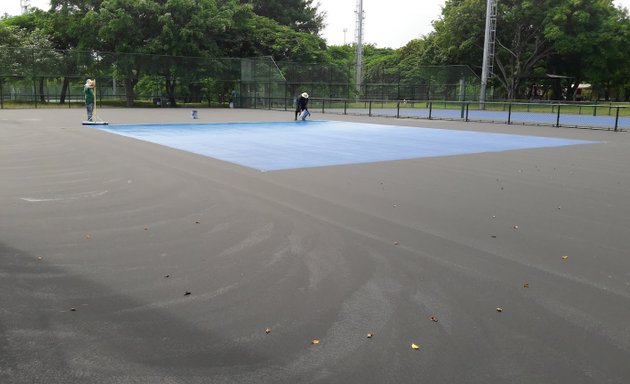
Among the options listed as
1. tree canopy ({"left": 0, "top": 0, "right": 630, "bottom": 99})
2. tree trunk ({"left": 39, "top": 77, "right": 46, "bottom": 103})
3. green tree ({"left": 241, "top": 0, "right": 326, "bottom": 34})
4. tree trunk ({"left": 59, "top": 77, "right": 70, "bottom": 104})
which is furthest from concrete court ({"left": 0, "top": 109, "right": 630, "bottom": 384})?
green tree ({"left": 241, "top": 0, "right": 326, "bottom": 34})

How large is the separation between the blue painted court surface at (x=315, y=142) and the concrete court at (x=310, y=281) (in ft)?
10.8

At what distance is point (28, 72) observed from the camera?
1309 inches

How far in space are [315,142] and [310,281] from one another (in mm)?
11170

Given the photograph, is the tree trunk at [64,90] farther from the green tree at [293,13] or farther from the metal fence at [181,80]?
the green tree at [293,13]

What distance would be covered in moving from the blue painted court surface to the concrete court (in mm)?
3277

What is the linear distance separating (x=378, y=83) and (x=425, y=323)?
42.4m

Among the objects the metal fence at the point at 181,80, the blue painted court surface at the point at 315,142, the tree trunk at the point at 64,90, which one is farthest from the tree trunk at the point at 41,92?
the blue painted court surface at the point at 315,142

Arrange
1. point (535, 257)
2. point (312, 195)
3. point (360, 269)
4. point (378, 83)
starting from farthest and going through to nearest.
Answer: point (378, 83) < point (312, 195) < point (535, 257) < point (360, 269)

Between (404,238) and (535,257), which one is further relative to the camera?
(404,238)

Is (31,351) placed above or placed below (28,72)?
below

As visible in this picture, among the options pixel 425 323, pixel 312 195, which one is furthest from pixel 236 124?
pixel 425 323

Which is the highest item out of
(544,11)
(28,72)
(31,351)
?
(544,11)

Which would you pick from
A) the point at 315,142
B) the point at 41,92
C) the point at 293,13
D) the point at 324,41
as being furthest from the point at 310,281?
the point at 293,13

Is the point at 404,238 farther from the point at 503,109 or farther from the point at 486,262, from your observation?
the point at 503,109
